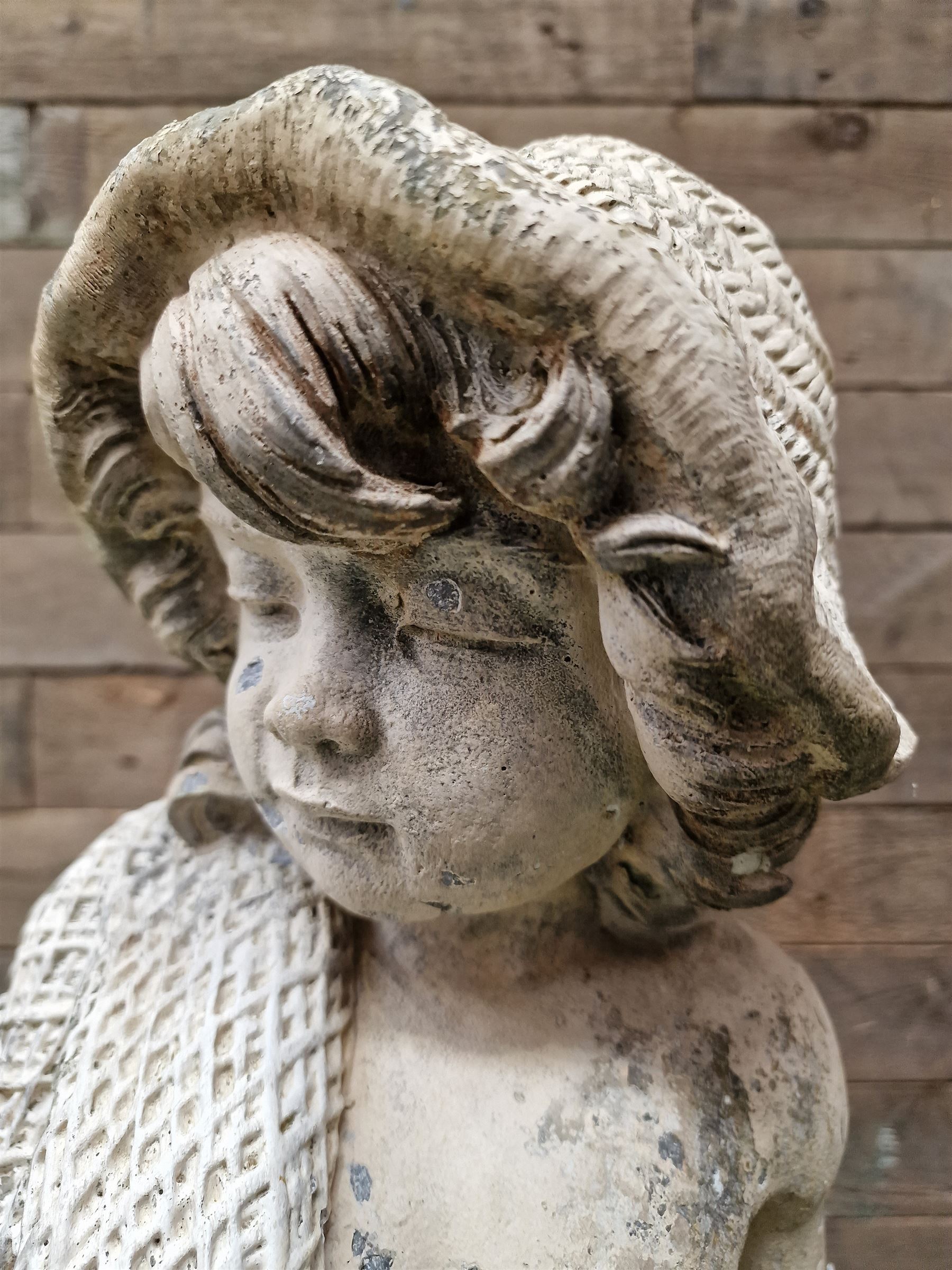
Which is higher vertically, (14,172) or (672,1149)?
(14,172)

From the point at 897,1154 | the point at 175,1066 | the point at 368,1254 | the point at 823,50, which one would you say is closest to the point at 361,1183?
the point at 368,1254

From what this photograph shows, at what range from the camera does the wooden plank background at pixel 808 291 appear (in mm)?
1058

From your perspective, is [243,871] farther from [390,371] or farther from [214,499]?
[390,371]

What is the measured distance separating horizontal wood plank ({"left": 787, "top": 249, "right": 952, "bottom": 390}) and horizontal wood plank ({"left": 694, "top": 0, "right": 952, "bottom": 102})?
6.6 inches

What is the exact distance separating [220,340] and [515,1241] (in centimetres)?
58

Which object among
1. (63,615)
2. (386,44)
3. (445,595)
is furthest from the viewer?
(63,615)

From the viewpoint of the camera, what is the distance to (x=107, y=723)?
1.17 metres

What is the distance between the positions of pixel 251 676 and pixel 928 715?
2.70ft

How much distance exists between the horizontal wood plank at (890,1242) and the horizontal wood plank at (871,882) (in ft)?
1.14

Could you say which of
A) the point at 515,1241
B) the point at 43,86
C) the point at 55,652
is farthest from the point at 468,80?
the point at 515,1241

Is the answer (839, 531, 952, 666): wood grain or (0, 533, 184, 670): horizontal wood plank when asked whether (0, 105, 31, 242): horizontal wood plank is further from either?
(839, 531, 952, 666): wood grain

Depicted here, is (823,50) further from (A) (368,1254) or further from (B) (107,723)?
(A) (368,1254)

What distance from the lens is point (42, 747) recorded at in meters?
1.17

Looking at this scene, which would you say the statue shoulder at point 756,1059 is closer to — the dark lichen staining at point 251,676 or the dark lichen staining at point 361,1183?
the dark lichen staining at point 361,1183
